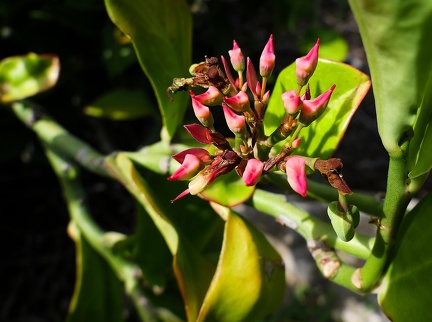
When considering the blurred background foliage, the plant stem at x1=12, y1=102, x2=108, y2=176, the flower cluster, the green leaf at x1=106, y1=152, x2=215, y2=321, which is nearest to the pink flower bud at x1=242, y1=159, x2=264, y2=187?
the flower cluster

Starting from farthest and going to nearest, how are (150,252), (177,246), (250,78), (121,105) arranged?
(121,105) < (150,252) < (177,246) < (250,78)

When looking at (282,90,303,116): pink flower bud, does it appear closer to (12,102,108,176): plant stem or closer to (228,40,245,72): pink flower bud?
(228,40,245,72): pink flower bud

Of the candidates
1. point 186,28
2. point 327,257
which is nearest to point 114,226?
point 186,28

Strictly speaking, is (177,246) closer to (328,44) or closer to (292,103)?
(292,103)

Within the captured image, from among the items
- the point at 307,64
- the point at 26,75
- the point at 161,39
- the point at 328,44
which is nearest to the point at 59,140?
the point at 26,75

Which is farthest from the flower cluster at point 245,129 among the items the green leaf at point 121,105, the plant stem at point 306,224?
the green leaf at point 121,105

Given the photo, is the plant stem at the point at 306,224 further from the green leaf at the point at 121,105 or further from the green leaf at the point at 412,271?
the green leaf at the point at 121,105
